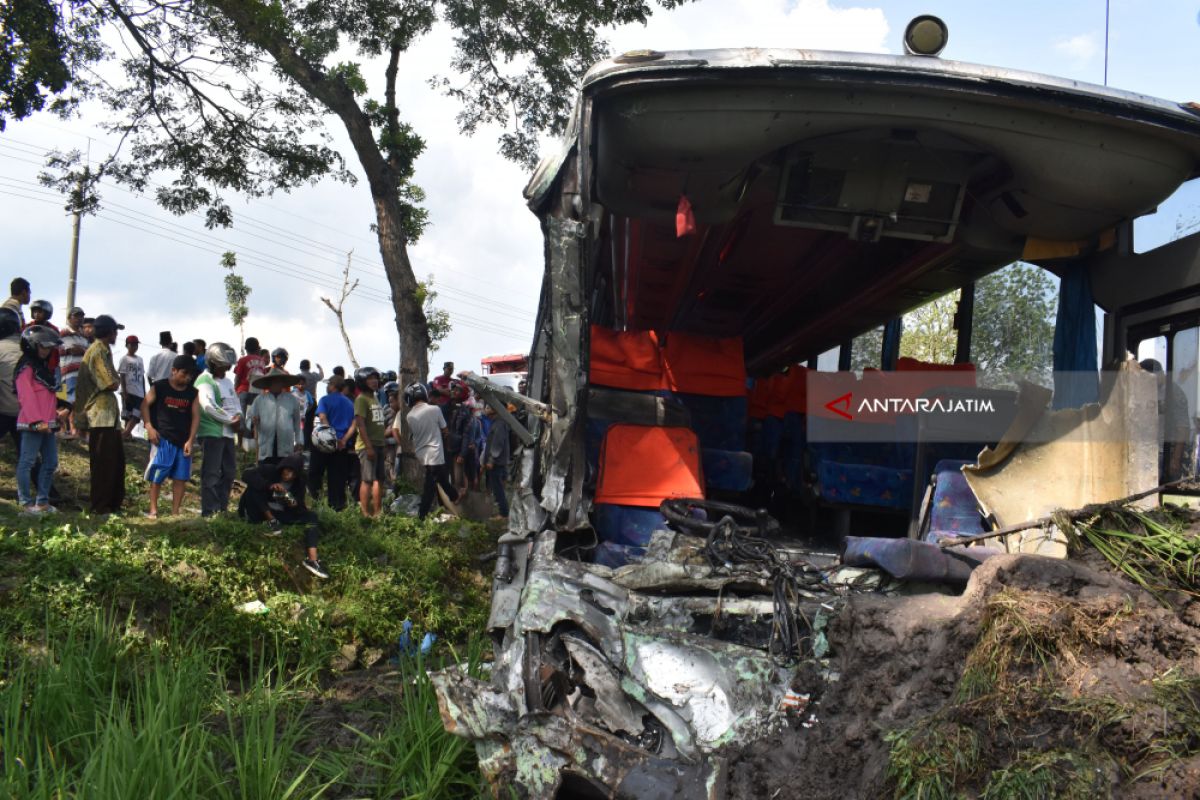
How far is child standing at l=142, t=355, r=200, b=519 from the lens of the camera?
810cm

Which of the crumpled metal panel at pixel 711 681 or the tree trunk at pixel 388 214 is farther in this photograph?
the tree trunk at pixel 388 214

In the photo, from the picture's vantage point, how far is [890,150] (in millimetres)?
4258

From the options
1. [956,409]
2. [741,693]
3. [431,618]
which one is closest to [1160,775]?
[741,693]

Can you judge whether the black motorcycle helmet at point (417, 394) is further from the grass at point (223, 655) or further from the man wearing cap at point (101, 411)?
the man wearing cap at point (101, 411)

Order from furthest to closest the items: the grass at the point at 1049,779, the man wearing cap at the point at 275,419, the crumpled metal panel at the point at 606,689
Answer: the man wearing cap at the point at 275,419 < the crumpled metal panel at the point at 606,689 < the grass at the point at 1049,779

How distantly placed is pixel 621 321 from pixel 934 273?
236cm

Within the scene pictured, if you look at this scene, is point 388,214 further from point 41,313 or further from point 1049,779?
point 1049,779

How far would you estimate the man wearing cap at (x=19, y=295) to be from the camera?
8836 millimetres

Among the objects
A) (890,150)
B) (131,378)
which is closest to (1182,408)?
(890,150)

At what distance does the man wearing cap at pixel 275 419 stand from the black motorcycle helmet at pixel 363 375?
1.28m

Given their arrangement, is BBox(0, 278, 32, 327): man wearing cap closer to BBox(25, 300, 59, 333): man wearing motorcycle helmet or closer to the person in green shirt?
BBox(25, 300, 59, 333): man wearing motorcycle helmet

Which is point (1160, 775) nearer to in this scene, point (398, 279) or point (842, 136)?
point (842, 136)

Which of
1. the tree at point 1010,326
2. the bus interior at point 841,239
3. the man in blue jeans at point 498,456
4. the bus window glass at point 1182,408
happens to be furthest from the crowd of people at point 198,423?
the bus window glass at point 1182,408

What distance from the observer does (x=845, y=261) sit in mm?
5848
